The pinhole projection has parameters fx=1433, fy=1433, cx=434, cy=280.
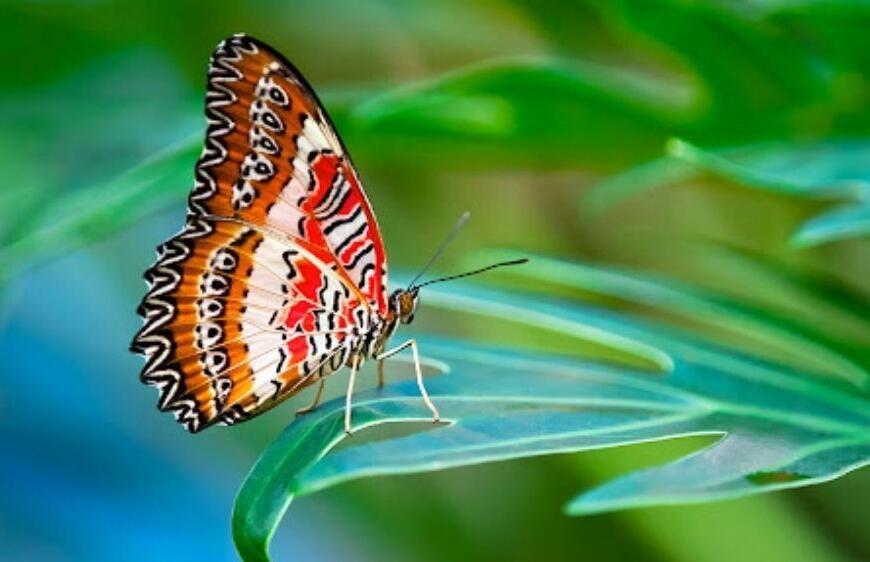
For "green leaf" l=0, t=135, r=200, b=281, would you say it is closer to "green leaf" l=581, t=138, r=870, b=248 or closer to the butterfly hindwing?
the butterfly hindwing

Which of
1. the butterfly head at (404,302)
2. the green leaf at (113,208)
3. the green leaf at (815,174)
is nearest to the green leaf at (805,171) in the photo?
the green leaf at (815,174)

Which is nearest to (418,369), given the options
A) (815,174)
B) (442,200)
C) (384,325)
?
(384,325)

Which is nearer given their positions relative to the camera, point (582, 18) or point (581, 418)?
point (581, 418)

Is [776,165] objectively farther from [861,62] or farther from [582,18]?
[582,18]

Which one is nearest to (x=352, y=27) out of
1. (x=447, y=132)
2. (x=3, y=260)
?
(x=447, y=132)

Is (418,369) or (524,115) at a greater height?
(524,115)

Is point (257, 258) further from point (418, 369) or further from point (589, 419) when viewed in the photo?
point (589, 419)

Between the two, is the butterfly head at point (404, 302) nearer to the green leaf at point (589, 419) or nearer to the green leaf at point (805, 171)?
the green leaf at point (589, 419)
